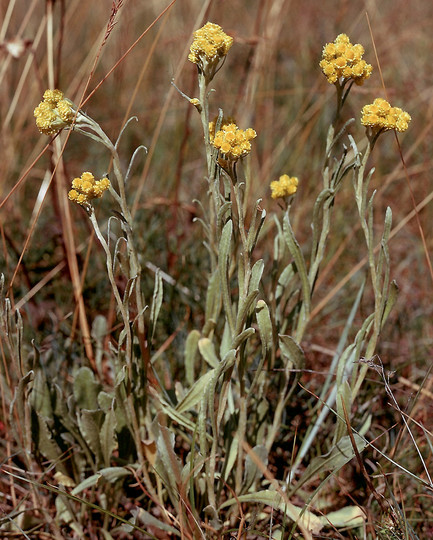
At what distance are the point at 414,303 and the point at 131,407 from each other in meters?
1.20

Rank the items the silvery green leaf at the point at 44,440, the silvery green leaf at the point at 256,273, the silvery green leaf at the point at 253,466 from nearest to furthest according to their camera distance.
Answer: the silvery green leaf at the point at 256,273 < the silvery green leaf at the point at 253,466 < the silvery green leaf at the point at 44,440

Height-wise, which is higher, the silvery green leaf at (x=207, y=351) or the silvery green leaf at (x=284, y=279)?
the silvery green leaf at (x=284, y=279)

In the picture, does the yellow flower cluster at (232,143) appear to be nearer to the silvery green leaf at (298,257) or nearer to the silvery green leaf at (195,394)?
the silvery green leaf at (298,257)

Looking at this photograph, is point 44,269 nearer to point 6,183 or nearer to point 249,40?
point 6,183

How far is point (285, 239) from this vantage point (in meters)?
1.26

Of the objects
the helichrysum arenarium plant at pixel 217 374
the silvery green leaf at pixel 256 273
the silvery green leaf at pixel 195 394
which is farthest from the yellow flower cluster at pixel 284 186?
the silvery green leaf at pixel 195 394

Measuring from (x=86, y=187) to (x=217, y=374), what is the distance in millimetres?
402

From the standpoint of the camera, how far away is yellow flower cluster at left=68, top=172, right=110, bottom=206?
1025 mm

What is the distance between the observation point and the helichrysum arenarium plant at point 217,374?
1074mm

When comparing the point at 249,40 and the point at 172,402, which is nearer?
the point at 172,402

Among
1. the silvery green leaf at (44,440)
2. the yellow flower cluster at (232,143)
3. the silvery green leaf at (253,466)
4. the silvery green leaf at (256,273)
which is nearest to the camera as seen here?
the yellow flower cluster at (232,143)

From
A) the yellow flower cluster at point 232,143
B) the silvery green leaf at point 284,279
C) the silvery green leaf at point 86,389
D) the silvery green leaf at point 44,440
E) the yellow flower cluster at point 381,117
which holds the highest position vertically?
the yellow flower cluster at point 381,117

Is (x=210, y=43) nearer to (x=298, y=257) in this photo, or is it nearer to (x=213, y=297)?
(x=298, y=257)

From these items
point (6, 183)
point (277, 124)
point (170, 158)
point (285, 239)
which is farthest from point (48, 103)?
point (277, 124)
